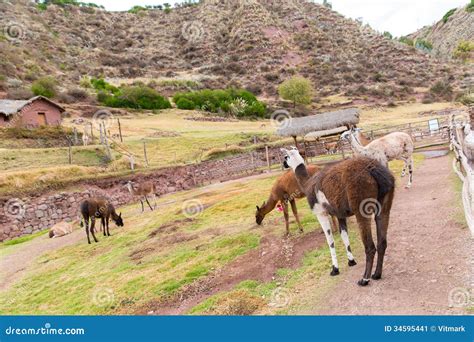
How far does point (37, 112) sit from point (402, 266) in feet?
143

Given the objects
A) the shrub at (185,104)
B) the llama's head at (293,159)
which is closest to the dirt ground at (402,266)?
the llama's head at (293,159)

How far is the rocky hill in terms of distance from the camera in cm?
8400

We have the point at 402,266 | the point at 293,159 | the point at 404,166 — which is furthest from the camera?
the point at 404,166

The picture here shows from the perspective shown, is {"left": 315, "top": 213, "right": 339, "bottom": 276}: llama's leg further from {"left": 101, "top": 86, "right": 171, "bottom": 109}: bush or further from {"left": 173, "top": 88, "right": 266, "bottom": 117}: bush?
{"left": 101, "top": 86, "right": 171, "bottom": 109}: bush

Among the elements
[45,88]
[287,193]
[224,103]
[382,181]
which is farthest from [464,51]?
[382,181]

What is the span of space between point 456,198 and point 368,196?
505cm

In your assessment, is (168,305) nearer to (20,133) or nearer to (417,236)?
(417,236)

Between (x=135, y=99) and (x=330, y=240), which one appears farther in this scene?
(x=135, y=99)

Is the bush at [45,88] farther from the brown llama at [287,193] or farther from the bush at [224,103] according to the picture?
the brown llama at [287,193]

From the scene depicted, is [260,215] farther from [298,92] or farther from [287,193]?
[298,92]

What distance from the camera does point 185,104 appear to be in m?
63.6

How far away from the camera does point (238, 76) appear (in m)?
94.8

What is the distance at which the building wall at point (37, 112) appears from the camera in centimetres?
4028

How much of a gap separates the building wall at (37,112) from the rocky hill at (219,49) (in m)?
26.8
